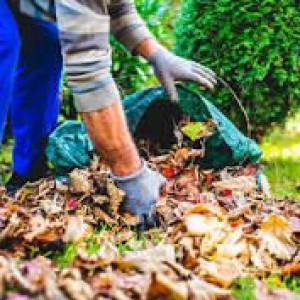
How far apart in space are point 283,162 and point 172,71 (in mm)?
1560

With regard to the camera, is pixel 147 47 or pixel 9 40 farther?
pixel 147 47

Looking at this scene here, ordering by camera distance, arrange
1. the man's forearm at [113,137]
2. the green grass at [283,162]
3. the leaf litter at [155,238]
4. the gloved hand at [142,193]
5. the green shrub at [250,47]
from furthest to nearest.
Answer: the green shrub at [250,47]
the green grass at [283,162]
the gloved hand at [142,193]
the man's forearm at [113,137]
the leaf litter at [155,238]

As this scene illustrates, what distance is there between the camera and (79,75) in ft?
8.63

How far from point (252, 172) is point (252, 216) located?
0.65 m

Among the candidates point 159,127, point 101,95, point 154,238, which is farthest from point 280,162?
point 101,95

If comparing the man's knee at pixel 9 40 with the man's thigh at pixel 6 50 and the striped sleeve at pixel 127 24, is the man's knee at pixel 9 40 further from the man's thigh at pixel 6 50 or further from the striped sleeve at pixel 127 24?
the striped sleeve at pixel 127 24

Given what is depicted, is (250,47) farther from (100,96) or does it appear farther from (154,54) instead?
(100,96)

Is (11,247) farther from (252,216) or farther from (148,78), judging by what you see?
(148,78)

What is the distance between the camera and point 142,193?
9.21 ft

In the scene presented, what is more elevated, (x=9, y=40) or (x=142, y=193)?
(x=9, y=40)

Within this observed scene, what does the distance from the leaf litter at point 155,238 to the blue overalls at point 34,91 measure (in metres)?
0.16

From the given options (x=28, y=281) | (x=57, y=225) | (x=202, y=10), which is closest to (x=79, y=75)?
(x=57, y=225)

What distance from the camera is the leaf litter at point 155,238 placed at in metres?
1.91


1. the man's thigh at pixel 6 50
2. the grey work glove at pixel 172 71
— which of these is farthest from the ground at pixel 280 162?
the man's thigh at pixel 6 50
